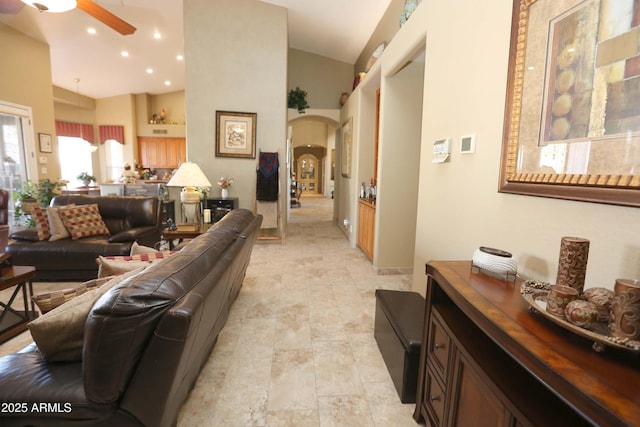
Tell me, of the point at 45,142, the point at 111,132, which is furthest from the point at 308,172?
the point at 45,142

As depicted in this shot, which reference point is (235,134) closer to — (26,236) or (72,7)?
(72,7)

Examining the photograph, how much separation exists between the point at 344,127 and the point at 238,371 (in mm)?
5292

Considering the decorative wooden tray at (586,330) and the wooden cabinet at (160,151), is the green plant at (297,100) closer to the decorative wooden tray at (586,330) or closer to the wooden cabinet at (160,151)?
the wooden cabinet at (160,151)

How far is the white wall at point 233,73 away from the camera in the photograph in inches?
194

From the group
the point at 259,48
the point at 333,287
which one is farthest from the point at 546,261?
the point at 259,48

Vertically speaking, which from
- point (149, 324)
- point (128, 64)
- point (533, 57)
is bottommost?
point (149, 324)

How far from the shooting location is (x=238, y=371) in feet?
6.47

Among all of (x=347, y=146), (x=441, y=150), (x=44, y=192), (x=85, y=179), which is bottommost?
(x=44, y=192)

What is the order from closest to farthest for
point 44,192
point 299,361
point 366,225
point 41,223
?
point 299,361
point 41,223
point 366,225
point 44,192

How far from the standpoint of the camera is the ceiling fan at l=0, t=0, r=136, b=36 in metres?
2.62

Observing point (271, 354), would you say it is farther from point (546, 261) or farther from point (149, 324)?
point (546, 261)

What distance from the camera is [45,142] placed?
584 centimetres

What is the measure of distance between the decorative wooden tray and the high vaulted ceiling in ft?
14.8

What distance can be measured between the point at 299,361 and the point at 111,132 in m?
10.3
